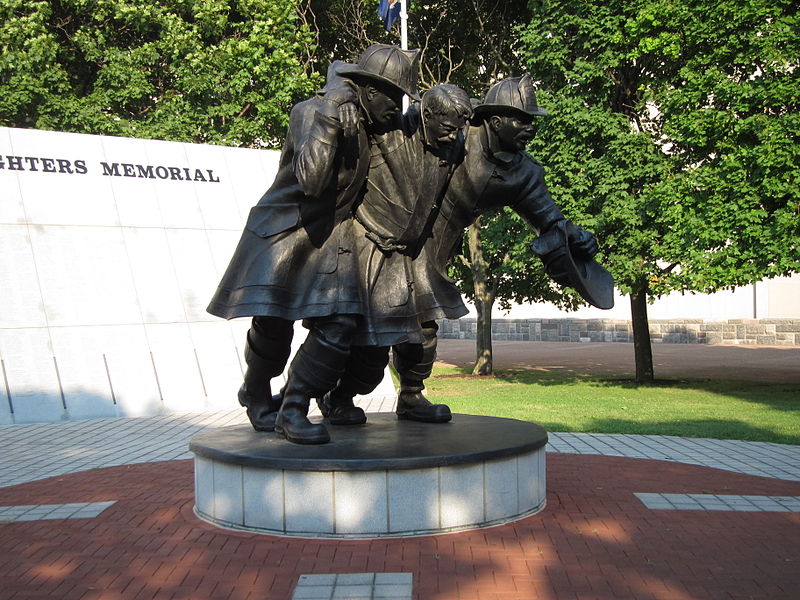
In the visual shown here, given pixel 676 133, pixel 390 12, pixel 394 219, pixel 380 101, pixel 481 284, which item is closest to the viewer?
pixel 380 101

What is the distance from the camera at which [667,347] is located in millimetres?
30562

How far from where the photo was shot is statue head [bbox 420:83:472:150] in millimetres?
5090

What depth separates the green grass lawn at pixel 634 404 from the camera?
1045cm

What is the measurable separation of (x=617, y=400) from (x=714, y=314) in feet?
63.5

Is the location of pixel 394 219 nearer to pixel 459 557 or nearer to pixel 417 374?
pixel 417 374

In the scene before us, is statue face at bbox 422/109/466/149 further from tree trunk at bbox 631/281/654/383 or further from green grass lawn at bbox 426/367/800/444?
tree trunk at bbox 631/281/654/383

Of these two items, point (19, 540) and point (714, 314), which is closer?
point (19, 540)

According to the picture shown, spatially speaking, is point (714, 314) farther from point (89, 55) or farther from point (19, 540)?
point (19, 540)

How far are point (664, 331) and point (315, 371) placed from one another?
29.3 metres

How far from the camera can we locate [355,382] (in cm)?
616

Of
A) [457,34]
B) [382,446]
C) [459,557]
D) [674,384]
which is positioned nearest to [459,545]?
[459,557]

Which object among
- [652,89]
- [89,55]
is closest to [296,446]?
[652,89]

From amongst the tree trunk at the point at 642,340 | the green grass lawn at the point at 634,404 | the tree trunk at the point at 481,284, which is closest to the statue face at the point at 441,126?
the green grass lawn at the point at 634,404

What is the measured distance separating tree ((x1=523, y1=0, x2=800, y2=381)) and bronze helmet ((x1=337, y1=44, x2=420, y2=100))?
32.1 feet
